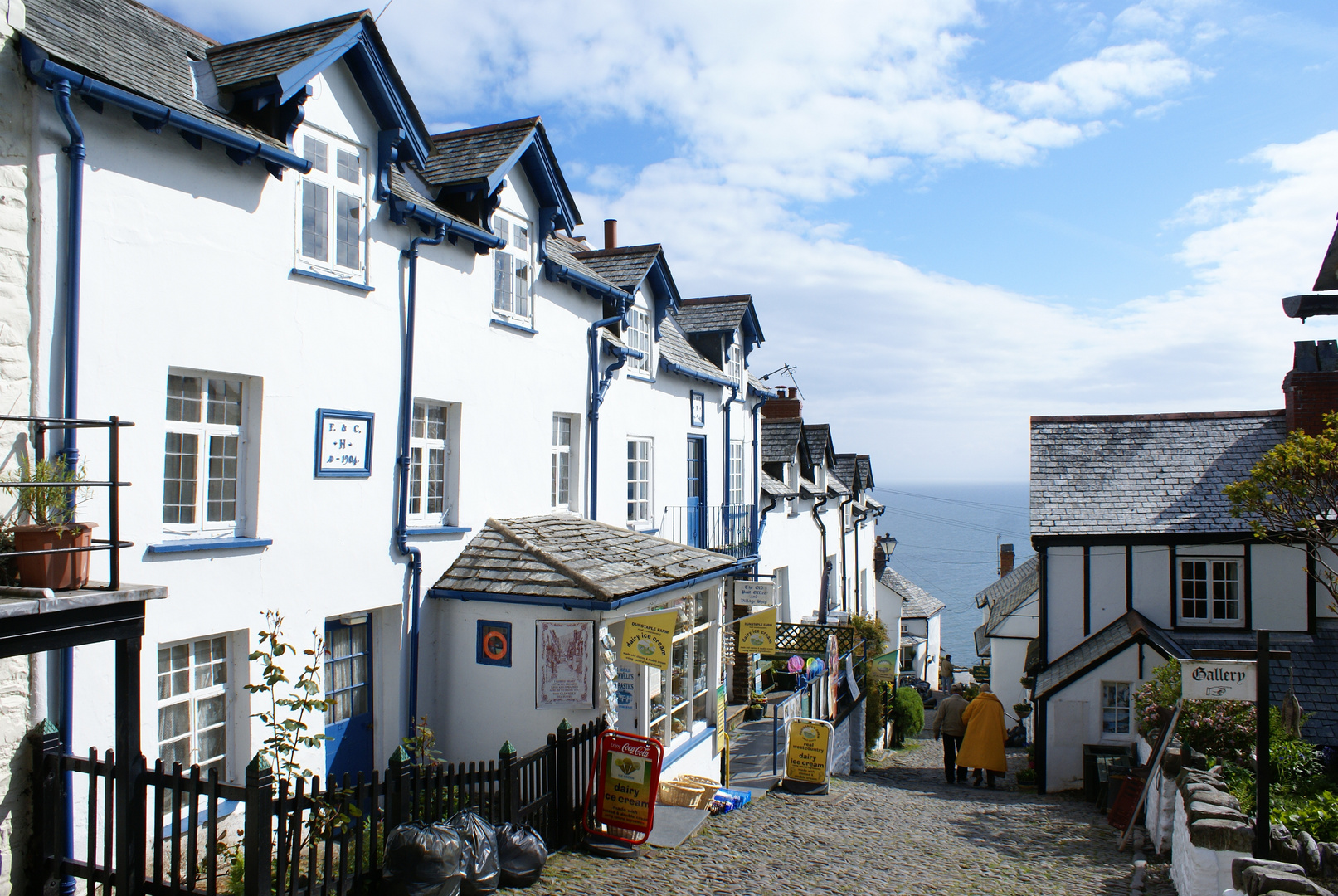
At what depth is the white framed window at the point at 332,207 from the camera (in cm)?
984

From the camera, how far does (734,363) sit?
2286cm

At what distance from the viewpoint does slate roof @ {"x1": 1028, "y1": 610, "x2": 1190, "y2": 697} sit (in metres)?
16.7

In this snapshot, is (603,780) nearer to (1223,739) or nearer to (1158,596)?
(1223,739)

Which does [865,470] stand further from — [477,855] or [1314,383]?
[477,855]

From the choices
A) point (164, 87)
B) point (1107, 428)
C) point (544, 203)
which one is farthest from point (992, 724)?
point (164, 87)

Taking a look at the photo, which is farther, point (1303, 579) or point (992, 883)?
point (1303, 579)

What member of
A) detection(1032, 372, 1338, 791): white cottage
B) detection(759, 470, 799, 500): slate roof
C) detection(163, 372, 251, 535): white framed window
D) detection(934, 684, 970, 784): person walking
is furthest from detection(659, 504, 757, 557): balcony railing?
detection(163, 372, 251, 535): white framed window

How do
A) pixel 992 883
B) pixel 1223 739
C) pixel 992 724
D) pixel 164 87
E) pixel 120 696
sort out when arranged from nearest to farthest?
pixel 120 696, pixel 164 87, pixel 992 883, pixel 1223 739, pixel 992 724

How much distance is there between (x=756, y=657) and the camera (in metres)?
20.4

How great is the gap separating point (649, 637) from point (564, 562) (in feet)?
4.75

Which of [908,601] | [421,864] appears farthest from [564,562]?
[908,601]

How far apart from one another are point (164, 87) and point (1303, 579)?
20526 millimetres

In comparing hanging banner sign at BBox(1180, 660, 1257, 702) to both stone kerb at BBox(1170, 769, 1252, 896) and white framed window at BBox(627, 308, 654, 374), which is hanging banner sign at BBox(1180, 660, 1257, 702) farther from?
white framed window at BBox(627, 308, 654, 374)

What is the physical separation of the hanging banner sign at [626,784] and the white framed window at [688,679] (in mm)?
1599
